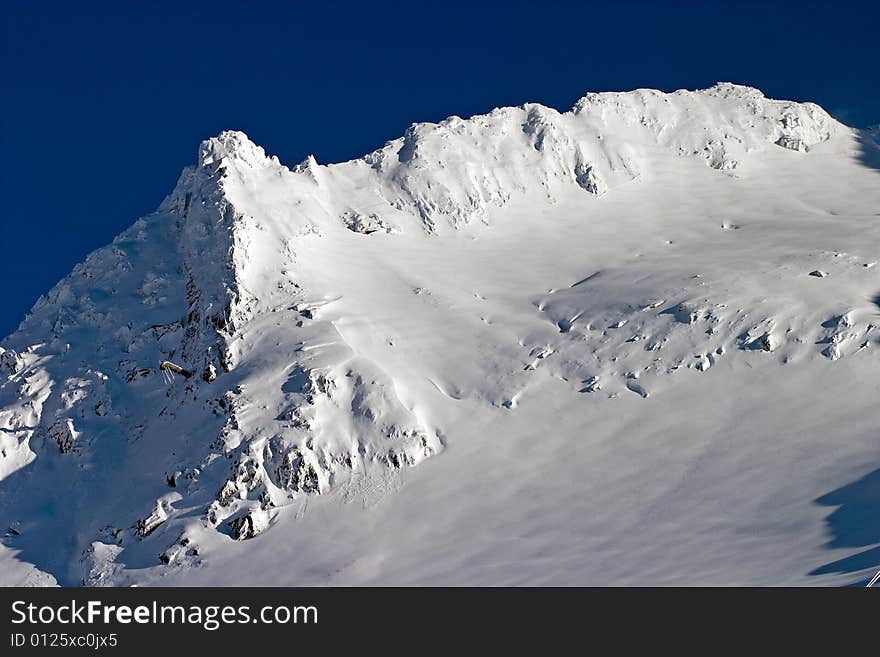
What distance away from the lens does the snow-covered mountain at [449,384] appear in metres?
94.4

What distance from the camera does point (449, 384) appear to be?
11644cm

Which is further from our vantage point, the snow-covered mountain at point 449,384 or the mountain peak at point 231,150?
the mountain peak at point 231,150

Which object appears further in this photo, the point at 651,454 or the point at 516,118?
the point at 516,118

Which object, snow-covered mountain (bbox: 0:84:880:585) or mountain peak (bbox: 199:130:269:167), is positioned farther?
mountain peak (bbox: 199:130:269:167)

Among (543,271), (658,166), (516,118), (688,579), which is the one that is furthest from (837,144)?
(688,579)

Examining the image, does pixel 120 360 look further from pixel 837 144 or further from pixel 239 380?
pixel 837 144

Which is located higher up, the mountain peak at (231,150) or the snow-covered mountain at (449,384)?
the mountain peak at (231,150)

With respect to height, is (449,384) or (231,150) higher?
(231,150)

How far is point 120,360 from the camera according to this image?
412 ft

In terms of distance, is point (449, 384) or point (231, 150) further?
point (231, 150)

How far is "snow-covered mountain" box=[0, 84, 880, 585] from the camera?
94.4 metres

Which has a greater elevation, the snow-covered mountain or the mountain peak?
the mountain peak
